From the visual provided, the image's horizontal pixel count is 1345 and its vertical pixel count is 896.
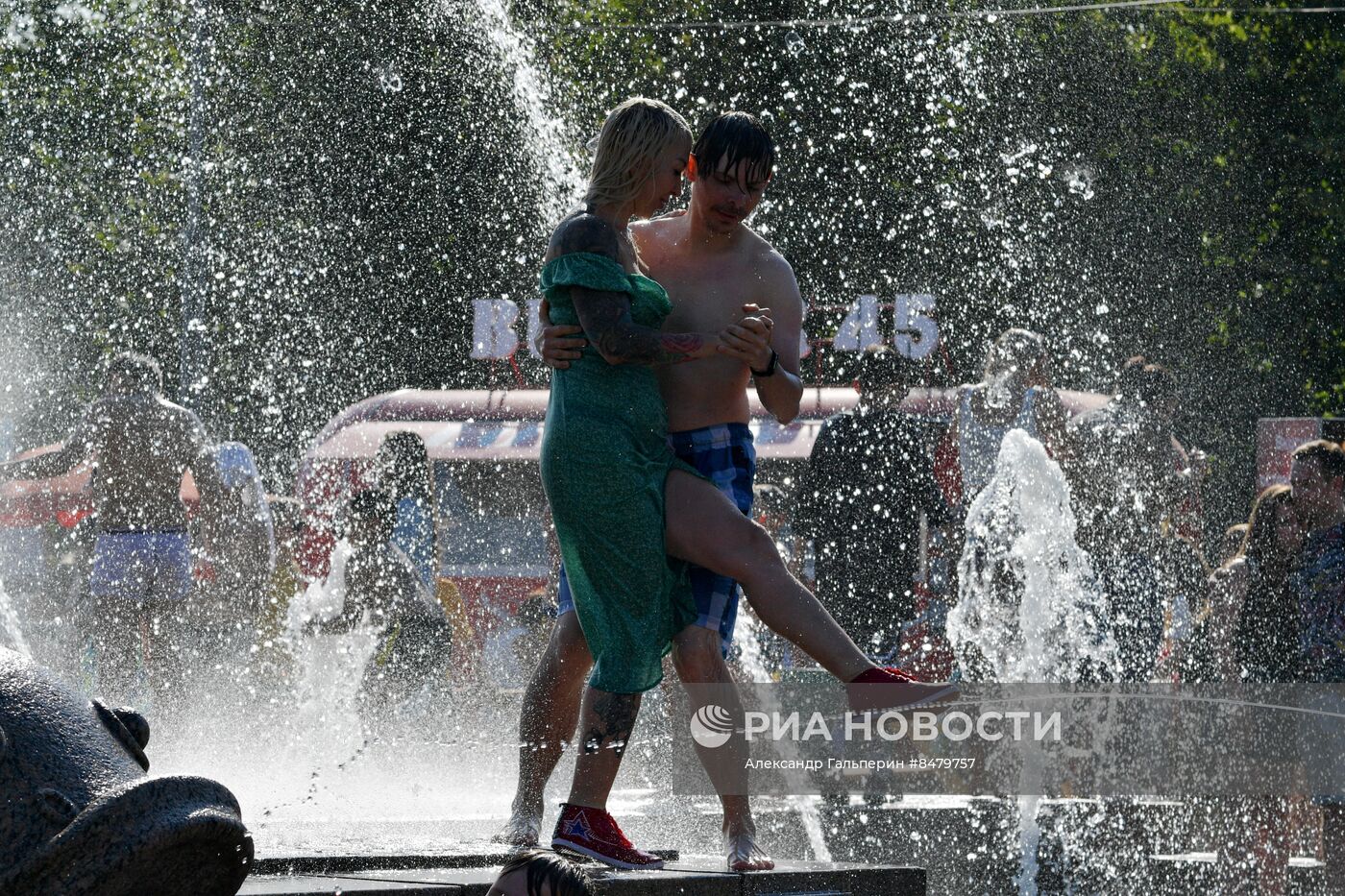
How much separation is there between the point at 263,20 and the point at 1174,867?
1397cm

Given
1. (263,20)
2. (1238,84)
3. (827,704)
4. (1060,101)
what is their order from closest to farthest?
(827,704) < (263,20) < (1060,101) < (1238,84)

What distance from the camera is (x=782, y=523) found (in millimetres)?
9555

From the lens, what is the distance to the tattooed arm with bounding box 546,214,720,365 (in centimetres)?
316

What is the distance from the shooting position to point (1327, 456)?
19.4ft

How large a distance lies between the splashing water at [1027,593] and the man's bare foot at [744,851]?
388 cm

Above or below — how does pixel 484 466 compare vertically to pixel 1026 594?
below

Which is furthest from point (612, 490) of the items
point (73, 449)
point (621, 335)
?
point (73, 449)

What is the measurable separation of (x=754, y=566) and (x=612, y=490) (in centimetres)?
31

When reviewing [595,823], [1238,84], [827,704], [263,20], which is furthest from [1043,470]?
[1238,84]

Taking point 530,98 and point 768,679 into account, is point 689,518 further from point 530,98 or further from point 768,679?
point 530,98

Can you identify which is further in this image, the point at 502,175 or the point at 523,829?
the point at 502,175

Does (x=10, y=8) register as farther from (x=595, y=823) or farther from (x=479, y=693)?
(x=595, y=823)

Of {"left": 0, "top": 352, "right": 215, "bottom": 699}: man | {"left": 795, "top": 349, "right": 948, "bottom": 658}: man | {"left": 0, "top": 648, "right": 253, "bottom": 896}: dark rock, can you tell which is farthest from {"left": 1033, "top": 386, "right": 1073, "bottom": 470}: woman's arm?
{"left": 0, "top": 648, "right": 253, "bottom": 896}: dark rock

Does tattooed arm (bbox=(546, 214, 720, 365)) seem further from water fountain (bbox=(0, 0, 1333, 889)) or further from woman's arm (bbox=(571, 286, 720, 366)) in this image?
water fountain (bbox=(0, 0, 1333, 889))
